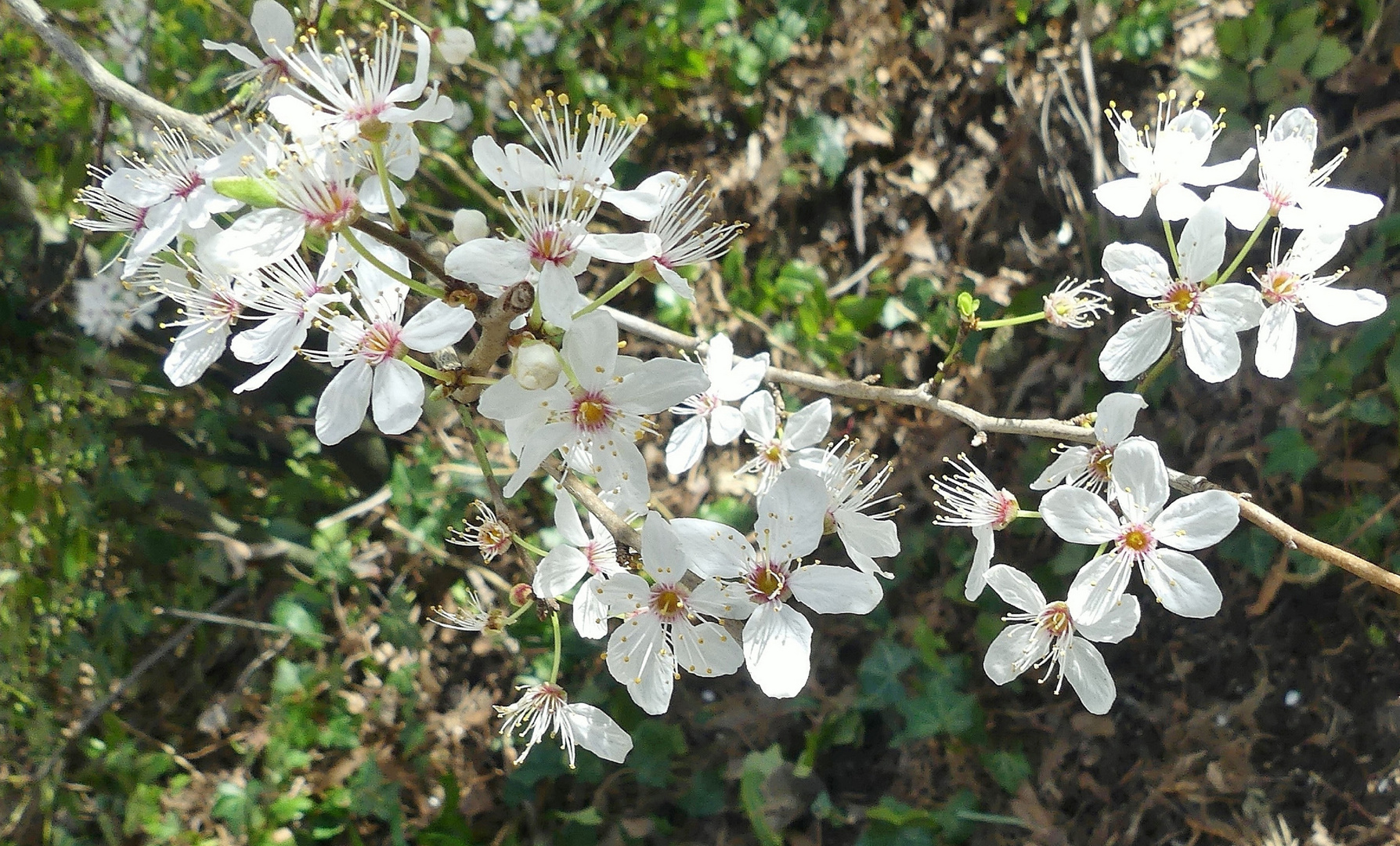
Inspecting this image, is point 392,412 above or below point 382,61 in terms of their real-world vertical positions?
below

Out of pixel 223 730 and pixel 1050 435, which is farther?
pixel 223 730

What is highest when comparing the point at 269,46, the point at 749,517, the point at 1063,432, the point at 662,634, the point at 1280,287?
the point at 269,46

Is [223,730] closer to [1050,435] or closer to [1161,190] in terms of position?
[1050,435]

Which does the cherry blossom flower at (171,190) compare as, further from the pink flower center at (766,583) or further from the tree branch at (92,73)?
the pink flower center at (766,583)

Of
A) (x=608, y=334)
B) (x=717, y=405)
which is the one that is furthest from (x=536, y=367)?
(x=717, y=405)

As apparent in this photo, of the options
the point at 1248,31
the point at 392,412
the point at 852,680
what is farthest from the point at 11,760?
the point at 1248,31

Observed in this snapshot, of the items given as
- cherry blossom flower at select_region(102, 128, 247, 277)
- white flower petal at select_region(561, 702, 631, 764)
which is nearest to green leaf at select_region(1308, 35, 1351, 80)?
white flower petal at select_region(561, 702, 631, 764)

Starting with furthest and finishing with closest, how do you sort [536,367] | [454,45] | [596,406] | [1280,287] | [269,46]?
[454,45]
[269,46]
[1280,287]
[596,406]
[536,367]

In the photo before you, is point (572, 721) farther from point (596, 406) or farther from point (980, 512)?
point (980, 512)
